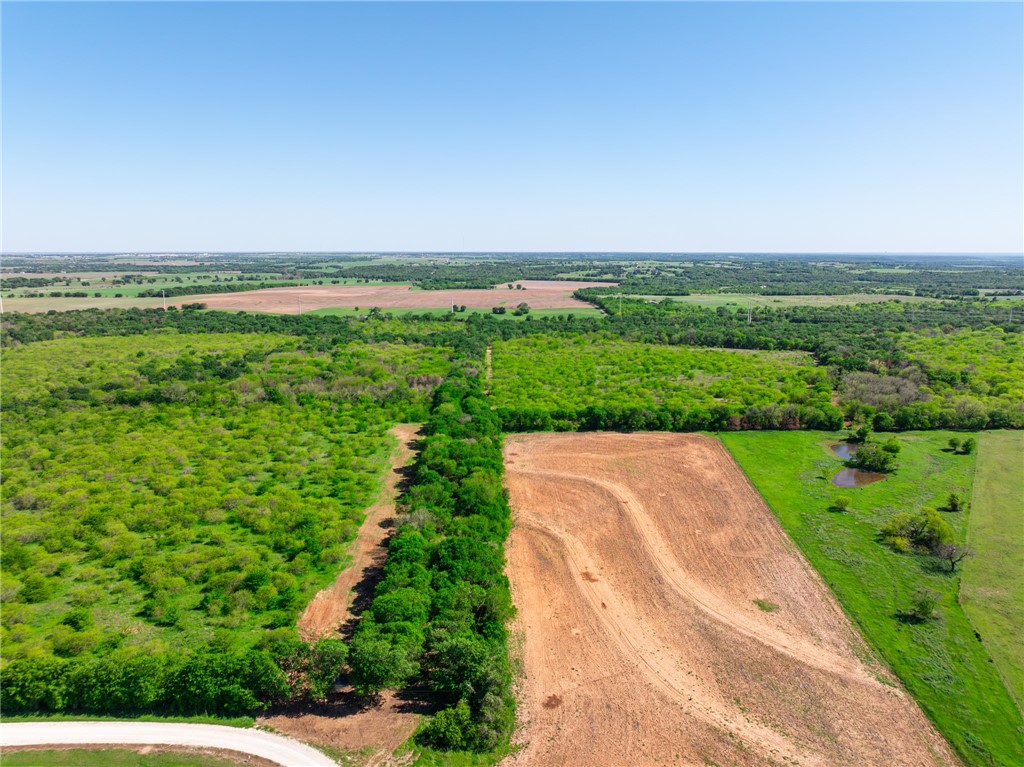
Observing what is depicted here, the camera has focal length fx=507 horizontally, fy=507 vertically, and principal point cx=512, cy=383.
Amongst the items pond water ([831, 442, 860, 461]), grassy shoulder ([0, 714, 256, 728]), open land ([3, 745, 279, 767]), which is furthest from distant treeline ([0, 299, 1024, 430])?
open land ([3, 745, 279, 767])

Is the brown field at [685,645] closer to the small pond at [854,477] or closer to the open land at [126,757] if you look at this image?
the small pond at [854,477]

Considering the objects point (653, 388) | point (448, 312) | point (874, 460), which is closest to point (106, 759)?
point (874, 460)

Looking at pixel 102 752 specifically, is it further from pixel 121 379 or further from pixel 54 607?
pixel 121 379

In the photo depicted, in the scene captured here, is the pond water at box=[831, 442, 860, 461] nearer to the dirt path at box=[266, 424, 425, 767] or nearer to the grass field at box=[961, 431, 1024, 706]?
the grass field at box=[961, 431, 1024, 706]

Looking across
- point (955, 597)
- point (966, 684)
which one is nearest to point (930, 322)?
point (955, 597)

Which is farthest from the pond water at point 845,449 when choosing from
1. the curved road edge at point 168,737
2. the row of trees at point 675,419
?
the curved road edge at point 168,737
